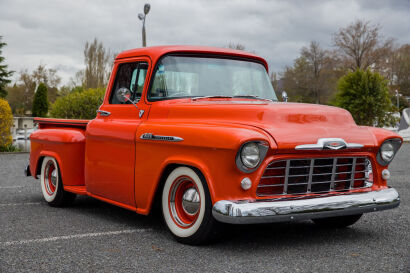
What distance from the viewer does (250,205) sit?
376cm

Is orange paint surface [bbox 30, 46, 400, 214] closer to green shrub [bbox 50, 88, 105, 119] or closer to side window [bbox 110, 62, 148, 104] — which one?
side window [bbox 110, 62, 148, 104]

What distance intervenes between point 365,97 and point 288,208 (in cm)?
2336

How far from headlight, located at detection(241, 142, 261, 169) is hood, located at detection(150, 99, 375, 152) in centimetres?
18

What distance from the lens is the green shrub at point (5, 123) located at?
55.4 ft

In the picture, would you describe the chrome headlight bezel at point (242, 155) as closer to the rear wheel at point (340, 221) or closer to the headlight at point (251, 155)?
the headlight at point (251, 155)

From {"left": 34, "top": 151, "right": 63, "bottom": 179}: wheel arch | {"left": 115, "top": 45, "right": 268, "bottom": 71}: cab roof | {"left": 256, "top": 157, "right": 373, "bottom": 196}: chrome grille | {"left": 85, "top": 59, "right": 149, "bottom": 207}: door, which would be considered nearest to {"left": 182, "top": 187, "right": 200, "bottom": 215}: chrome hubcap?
{"left": 256, "top": 157, "right": 373, "bottom": 196}: chrome grille

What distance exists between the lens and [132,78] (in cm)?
539

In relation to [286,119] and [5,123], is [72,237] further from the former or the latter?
[5,123]

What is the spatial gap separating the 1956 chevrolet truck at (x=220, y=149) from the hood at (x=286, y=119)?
1 centimetres

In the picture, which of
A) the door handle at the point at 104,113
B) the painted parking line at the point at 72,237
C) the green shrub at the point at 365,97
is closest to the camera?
the painted parking line at the point at 72,237

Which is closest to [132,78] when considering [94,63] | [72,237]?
[72,237]

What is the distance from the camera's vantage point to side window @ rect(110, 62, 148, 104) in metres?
5.22

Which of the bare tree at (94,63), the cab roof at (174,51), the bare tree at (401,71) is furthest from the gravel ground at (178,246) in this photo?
the bare tree at (401,71)

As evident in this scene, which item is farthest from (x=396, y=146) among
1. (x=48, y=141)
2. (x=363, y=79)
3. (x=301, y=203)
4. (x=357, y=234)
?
(x=363, y=79)
